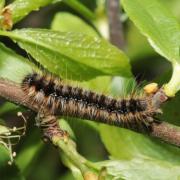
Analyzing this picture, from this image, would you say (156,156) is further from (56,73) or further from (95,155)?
(95,155)

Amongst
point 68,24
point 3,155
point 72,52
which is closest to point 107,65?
point 72,52

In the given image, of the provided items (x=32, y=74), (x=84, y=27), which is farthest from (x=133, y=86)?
(x=84, y=27)

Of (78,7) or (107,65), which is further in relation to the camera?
(78,7)

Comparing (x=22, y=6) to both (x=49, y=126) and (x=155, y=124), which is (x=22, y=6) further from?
(x=155, y=124)

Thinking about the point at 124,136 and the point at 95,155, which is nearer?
the point at 124,136

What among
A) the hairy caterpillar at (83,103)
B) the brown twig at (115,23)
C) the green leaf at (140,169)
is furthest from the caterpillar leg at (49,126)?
the brown twig at (115,23)

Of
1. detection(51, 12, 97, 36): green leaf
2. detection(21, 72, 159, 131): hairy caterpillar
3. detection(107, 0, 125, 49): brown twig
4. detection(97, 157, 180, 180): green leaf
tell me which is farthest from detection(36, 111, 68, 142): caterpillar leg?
detection(107, 0, 125, 49): brown twig

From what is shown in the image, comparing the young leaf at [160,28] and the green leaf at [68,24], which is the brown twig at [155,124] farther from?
the green leaf at [68,24]
